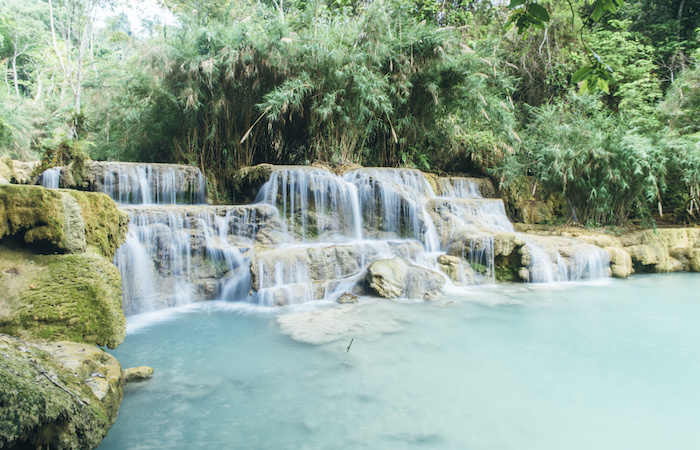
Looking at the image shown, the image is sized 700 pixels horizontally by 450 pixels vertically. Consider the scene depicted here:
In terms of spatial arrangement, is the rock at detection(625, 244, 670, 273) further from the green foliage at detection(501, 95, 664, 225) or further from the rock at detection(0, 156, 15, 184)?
the rock at detection(0, 156, 15, 184)

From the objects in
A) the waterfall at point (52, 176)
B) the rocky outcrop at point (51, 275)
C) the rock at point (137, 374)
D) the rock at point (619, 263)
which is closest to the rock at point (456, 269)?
the rock at point (619, 263)

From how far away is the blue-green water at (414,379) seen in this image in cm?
240

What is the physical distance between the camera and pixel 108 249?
3387 millimetres

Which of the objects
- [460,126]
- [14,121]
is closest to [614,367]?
[460,126]

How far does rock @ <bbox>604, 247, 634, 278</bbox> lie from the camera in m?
7.58

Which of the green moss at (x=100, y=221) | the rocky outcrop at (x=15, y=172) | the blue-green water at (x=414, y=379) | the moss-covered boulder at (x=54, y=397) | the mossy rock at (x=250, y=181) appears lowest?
the blue-green water at (x=414, y=379)

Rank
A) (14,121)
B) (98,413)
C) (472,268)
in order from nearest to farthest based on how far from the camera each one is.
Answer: (98,413)
(472,268)
(14,121)

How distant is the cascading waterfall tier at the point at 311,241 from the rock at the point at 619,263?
251 mm

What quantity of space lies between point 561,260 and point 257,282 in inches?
219

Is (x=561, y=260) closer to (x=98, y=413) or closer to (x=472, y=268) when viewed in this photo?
(x=472, y=268)

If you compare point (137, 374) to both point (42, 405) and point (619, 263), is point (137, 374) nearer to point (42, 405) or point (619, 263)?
point (42, 405)

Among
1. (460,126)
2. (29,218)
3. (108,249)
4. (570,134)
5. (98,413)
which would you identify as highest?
(460,126)

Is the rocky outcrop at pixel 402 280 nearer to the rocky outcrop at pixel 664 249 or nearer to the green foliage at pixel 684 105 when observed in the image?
the rocky outcrop at pixel 664 249

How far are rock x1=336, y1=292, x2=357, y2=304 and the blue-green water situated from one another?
26 centimetres
